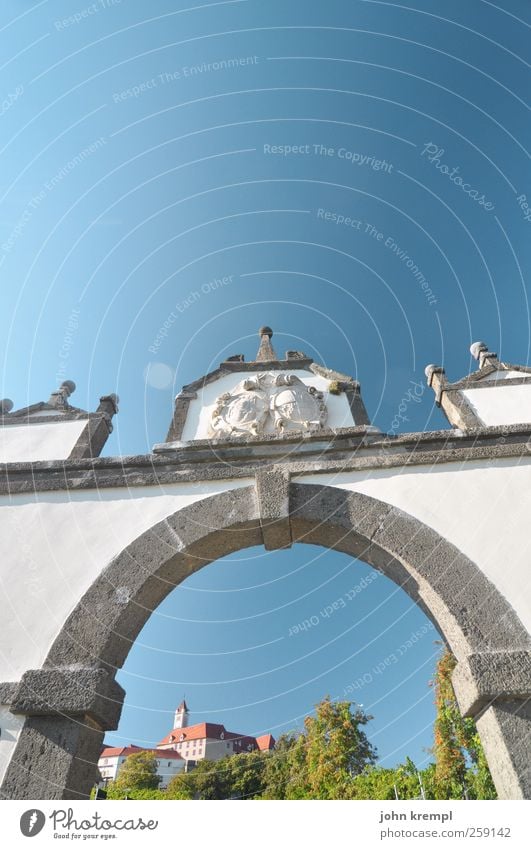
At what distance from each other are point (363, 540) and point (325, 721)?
25470mm

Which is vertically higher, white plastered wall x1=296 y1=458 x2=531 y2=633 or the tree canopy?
the tree canopy

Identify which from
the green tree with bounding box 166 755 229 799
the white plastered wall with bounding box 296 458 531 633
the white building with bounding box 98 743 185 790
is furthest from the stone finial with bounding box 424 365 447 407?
the white building with bounding box 98 743 185 790

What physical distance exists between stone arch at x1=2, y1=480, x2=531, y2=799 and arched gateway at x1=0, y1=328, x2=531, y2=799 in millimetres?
14

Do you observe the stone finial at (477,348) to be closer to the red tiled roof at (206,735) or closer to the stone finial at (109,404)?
the stone finial at (109,404)

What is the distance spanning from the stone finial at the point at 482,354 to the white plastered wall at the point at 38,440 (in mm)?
6872

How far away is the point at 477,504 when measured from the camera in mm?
4875

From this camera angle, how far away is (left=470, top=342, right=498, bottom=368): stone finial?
784cm

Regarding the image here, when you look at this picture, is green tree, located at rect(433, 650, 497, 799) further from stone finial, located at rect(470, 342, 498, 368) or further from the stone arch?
the stone arch

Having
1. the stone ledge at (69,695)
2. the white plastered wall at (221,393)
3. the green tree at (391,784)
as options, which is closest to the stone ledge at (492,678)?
the stone ledge at (69,695)

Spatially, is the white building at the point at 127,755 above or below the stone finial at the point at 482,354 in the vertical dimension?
above

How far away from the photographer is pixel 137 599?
15.1 feet

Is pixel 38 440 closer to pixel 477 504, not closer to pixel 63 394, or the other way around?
pixel 63 394

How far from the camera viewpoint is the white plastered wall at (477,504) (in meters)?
4.40
